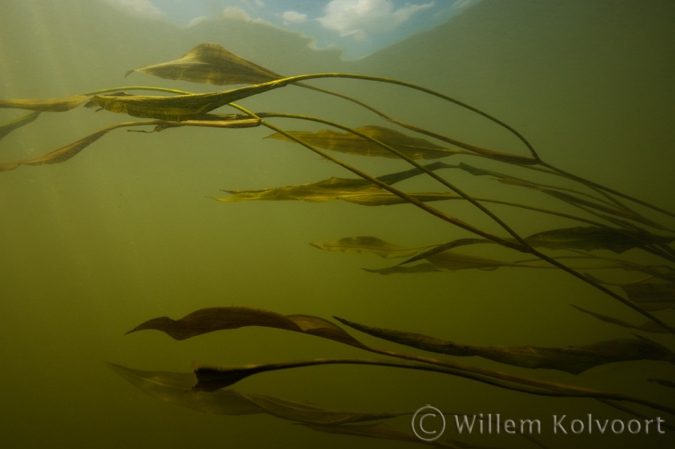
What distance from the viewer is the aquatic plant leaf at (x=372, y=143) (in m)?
0.87

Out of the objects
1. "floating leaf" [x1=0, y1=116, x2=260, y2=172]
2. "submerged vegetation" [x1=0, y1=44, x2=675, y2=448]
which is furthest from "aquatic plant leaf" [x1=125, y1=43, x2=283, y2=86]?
"floating leaf" [x1=0, y1=116, x2=260, y2=172]

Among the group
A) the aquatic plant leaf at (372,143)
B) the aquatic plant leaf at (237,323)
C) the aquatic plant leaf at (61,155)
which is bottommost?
the aquatic plant leaf at (237,323)

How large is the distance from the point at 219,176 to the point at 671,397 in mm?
1310

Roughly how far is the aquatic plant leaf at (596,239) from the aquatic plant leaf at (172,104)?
66 cm

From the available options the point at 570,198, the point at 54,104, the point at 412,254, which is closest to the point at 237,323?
the point at 412,254

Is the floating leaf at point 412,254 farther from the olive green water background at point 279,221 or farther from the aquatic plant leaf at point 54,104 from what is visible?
the aquatic plant leaf at point 54,104

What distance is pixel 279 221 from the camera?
1.02m

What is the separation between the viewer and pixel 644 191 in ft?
3.39

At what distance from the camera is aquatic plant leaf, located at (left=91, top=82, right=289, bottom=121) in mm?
635

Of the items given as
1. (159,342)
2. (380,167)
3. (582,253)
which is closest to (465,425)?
(582,253)

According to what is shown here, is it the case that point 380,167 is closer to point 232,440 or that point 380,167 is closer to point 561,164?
point 561,164

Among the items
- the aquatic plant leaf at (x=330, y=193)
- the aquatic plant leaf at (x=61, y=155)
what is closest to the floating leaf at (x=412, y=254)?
the aquatic plant leaf at (x=330, y=193)

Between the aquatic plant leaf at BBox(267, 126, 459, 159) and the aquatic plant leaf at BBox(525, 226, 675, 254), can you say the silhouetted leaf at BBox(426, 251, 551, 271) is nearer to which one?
the aquatic plant leaf at BBox(525, 226, 675, 254)

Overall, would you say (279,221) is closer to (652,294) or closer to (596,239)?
(596,239)
